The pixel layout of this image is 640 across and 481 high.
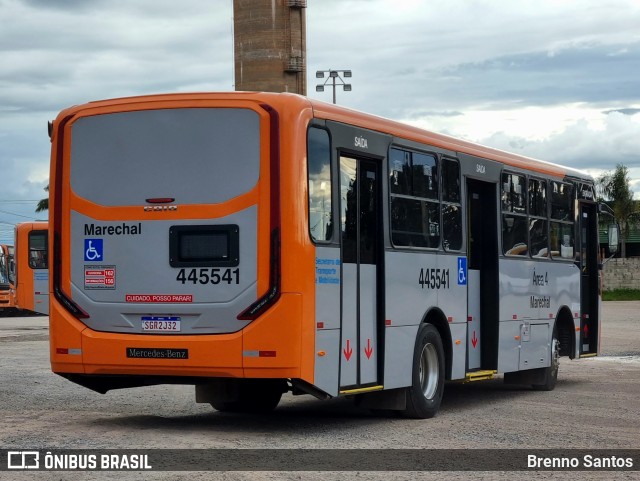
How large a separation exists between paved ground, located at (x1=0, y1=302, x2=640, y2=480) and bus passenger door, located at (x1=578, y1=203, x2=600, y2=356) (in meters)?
0.65

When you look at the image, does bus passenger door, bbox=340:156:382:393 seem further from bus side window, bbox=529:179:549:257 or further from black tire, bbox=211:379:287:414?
→ bus side window, bbox=529:179:549:257

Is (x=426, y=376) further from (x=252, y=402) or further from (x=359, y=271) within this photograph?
(x=359, y=271)

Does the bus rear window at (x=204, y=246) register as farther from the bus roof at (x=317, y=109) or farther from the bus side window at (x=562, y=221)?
the bus side window at (x=562, y=221)

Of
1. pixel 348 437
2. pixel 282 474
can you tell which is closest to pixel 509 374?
pixel 348 437

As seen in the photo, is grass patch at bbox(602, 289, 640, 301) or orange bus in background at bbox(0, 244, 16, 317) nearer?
orange bus in background at bbox(0, 244, 16, 317)

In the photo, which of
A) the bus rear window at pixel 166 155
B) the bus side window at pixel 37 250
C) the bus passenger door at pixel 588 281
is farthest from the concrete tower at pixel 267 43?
the bus rear window at pixel 166 155

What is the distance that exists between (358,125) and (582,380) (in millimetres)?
8848

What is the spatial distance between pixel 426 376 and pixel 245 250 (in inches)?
136

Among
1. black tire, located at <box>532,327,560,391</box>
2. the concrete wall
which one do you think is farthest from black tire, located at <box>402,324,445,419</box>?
the concrete wall

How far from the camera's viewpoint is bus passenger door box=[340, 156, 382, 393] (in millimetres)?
12578

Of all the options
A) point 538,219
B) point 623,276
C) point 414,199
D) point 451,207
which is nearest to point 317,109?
point 414,199

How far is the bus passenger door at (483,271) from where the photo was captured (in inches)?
632

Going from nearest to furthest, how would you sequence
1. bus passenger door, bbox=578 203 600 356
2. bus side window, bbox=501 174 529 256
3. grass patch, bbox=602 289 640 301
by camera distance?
bus side window, bbox=501 174 529 256, bus passenger door, bbox=578 203 600 356, grass patch, bbox=602 289 640 301

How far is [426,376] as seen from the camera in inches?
569
